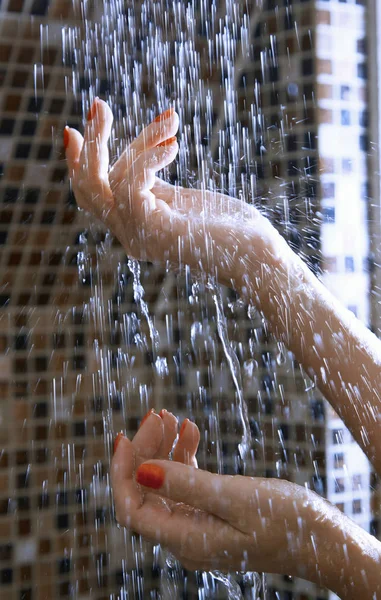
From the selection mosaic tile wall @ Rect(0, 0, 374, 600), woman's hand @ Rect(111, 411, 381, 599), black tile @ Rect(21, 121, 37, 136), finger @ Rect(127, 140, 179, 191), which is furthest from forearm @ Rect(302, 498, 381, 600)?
black tile @ Rect(21, 121, 37, 136)

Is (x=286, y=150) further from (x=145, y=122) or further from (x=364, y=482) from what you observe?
(x=364, y=482)

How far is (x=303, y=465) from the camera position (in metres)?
0.93

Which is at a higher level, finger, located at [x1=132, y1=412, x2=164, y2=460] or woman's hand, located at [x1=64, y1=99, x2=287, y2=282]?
woman's hand, located at [x1=64, y1=99, x2=287, y2=282]

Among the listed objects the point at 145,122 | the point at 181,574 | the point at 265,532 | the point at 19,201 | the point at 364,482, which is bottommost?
the point at 181,574

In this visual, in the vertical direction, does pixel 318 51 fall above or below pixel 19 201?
above

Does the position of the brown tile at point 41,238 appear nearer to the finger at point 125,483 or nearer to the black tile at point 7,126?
the black tile at point 7,126

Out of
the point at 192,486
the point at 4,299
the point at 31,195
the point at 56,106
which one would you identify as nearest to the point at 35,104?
the point at 56,106

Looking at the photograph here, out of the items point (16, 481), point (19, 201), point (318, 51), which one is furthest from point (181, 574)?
point (318, 51)

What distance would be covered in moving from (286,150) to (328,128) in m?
0.06

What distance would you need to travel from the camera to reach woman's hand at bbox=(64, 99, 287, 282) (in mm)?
481

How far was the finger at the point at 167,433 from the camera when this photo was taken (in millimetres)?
498

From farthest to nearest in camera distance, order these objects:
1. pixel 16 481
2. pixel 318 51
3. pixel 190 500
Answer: pixel 16 481, pixel 318 51, pixel 190 500

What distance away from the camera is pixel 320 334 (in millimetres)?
472

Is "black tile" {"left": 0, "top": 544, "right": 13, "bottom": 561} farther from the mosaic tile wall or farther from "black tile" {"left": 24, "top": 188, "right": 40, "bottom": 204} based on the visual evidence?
"black tile" {"left": 24, "top": 188, "right": 40, "bottom": 204}
